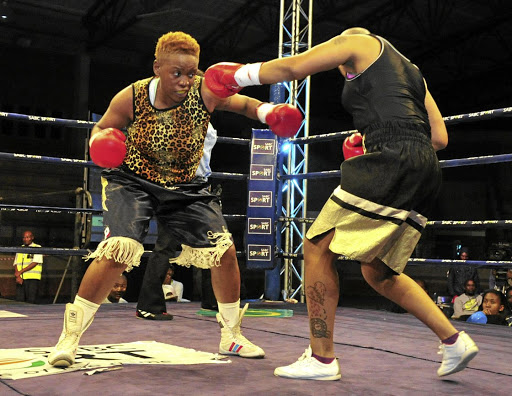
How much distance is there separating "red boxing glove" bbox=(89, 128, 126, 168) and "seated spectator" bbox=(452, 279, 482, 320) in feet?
16.1

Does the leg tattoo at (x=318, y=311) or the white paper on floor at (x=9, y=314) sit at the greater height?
the leg tattoo at (x=318, y=311)

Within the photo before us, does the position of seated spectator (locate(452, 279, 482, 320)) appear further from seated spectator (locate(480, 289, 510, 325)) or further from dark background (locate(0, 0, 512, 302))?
dark background (locate(0, 0, 512, 302))

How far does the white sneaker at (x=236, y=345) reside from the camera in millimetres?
1946

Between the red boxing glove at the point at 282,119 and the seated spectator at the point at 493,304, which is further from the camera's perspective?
the seated spectator at the point at 493,304

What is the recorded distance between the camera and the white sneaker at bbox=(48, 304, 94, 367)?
65.9 inches

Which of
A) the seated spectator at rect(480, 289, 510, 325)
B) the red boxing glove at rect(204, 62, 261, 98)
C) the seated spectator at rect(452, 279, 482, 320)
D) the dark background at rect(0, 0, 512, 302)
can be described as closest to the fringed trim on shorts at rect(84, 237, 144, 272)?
the red boxing glove at rect(204, 62, 261, 98)

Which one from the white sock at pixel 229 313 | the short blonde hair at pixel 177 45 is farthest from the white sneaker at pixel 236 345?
the short blonde hair at pixel 177 45

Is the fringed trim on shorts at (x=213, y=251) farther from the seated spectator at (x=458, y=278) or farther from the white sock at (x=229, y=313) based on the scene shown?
the seated spectator at (x=458, y=278)

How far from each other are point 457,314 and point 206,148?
4.57m

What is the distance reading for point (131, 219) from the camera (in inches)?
76.4

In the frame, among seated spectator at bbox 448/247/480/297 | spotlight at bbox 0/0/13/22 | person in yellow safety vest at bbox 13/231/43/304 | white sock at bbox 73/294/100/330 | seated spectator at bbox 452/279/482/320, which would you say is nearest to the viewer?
white sock at bbox 73/294/100/330

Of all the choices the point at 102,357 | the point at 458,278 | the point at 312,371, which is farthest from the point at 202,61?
the point at 312,371

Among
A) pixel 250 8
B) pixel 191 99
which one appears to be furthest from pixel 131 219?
pixel 250 8

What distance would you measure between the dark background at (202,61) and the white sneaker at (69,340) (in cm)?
819
